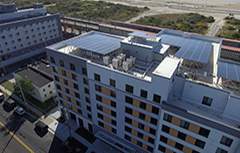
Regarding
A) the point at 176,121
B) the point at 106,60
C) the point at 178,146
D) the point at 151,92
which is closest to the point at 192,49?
the point at 151,92

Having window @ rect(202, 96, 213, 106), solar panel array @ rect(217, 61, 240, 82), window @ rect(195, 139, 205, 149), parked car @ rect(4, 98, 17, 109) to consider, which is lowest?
parked car @ rect(4, 98, 17, 109)

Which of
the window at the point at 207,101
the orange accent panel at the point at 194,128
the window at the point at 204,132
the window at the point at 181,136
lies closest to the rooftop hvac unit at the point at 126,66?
the window at the point at 207,101

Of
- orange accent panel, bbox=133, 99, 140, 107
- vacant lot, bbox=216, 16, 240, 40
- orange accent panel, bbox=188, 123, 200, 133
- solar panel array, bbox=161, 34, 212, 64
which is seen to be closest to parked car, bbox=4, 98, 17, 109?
orange accent panel, bbox=133, 99, 140, 107

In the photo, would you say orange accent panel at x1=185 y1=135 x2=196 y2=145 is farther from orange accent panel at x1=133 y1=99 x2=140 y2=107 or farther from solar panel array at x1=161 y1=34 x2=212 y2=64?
solar panel array at x1=161 y1=34 x2=212 y2=64

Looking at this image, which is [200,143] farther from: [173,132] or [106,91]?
[106,91]

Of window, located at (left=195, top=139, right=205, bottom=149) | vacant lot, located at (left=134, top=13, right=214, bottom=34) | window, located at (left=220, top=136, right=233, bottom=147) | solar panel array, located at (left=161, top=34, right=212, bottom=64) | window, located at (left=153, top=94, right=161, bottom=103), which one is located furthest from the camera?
vacant lot, located at (left=134, top=13, right=214, bottom=34)

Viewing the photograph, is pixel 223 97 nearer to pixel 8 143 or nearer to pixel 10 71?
pixel 8 143
